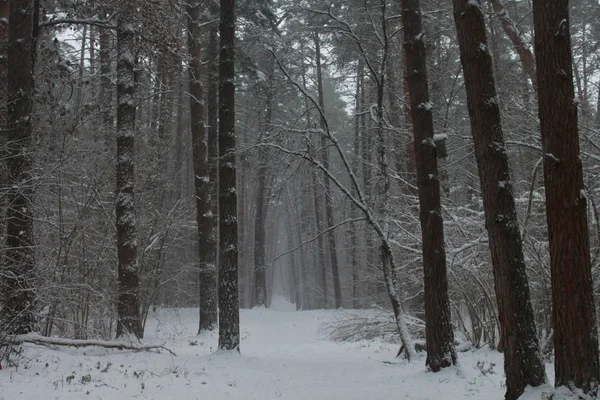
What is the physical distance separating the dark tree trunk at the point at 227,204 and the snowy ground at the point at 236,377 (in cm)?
55

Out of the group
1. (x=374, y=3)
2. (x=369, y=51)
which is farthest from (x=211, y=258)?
(x=374, y=3)

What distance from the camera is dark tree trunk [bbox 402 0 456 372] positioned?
7.11 meters

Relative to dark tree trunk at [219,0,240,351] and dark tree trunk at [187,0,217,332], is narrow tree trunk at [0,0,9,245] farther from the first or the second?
dark tree trunk at [187,0,217,332]

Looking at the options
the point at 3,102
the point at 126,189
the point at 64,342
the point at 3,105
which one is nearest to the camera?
the point at 64,342

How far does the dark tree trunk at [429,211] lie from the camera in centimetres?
711

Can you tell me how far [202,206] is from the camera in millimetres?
13258

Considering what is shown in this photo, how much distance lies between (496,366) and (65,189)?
28.5 feet

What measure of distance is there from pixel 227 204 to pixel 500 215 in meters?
5.09

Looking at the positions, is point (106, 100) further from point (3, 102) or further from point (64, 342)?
point (64, 342)

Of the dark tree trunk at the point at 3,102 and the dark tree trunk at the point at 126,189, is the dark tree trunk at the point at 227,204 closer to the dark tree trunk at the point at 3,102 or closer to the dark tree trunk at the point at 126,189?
the dark tree trunk at the point at 126,189

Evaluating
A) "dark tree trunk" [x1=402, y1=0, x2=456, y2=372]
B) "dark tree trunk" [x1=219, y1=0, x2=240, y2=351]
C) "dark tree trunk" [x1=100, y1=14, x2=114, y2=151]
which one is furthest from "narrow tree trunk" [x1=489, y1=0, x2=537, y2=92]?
"dark tree trunk" [x1=100, y1=14, x2=114, y2=151]

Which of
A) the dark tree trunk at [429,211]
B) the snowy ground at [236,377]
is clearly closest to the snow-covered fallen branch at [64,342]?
the snowy ground at [236,377]

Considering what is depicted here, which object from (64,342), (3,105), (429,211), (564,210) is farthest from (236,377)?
(3,105)

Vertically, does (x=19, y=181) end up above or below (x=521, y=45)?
below
